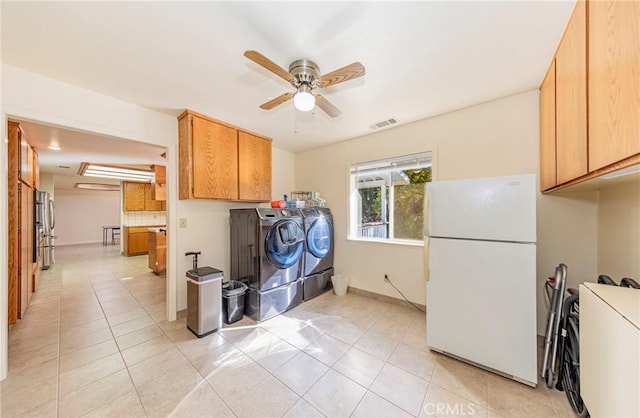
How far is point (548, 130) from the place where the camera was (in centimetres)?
192

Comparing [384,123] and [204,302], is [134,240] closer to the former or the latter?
[204,302]

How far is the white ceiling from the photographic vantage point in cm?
131

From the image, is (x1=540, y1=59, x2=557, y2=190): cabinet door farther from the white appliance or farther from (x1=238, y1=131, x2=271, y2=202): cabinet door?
(x1=238, y1=131, x2=271, y2=202): cabinet door

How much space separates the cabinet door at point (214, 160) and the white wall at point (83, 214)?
1011 cm

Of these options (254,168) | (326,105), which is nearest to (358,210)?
(254,168)

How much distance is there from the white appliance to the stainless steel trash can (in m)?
2.17

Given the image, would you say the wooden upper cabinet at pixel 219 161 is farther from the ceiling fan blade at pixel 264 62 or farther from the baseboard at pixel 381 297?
the baseboard at pixel 381 297

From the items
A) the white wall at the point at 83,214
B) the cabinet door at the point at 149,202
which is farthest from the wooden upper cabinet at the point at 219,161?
the white wall at the point at 83,214

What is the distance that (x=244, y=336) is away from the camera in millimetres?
2398

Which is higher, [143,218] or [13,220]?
[13,220]

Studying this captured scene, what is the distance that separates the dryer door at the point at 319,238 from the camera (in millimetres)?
3332

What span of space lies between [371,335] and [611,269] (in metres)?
2.03

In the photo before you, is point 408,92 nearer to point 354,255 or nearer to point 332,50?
point 332,50

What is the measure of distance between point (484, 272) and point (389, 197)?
1.79 meters
